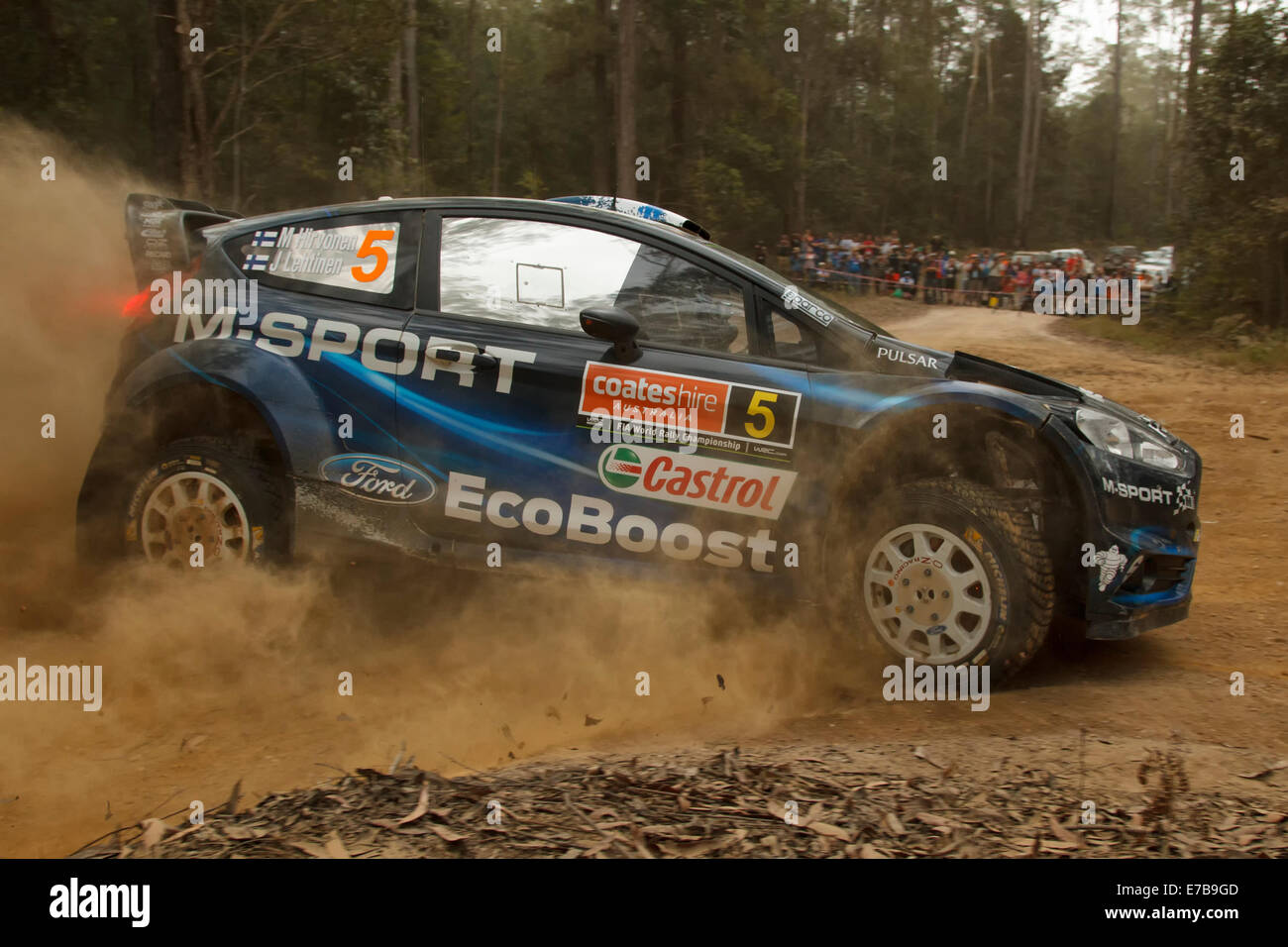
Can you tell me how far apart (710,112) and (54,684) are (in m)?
31.3

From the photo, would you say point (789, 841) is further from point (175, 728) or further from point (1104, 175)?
point (1104, 175)

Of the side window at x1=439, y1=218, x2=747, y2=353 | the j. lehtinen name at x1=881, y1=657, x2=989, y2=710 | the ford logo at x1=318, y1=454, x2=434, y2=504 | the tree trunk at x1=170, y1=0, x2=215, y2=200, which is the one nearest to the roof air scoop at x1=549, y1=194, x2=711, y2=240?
the side window at x1=439, y1=218, x2=747, y2=353

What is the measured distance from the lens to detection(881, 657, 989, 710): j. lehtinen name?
13.4 feet

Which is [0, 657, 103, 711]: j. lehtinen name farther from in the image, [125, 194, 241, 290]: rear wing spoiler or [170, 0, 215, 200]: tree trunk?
[170, 0, 215, 200]: tree trunk

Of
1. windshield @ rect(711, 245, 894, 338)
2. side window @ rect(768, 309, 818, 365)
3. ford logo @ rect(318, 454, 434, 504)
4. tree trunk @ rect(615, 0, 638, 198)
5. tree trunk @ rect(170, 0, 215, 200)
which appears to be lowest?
ford logo @ rect(318, 454, 434, 504)

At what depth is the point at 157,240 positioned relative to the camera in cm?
488

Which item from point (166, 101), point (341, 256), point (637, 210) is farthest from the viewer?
point (166, 101)

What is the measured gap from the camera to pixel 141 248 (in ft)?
16.0

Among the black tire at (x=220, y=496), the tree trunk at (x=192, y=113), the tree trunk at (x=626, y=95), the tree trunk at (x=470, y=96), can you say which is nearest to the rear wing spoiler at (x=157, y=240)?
the black tire at (x=220, y=496)

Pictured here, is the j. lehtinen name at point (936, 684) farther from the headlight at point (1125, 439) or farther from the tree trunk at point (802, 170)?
the tree trunk at point (802, 170)

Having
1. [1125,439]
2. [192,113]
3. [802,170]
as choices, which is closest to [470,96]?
[802,170]

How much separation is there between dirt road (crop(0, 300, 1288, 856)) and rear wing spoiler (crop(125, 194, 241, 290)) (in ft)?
4.61

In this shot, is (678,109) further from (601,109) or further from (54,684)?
(54,684)
